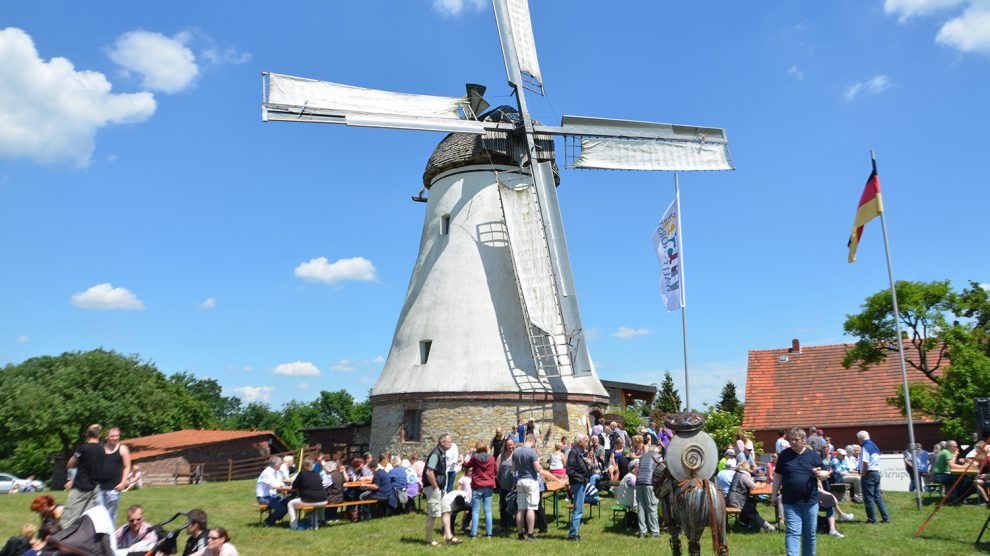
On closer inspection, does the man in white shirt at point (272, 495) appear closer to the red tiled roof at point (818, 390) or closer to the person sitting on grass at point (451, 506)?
the person sitting on grass at point (451, 506)

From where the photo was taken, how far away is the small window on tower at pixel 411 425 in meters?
20.7

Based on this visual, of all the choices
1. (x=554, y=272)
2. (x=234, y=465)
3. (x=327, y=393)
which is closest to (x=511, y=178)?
(x=554, y=272)

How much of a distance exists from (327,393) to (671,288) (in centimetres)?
7063

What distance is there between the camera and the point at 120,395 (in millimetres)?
39938

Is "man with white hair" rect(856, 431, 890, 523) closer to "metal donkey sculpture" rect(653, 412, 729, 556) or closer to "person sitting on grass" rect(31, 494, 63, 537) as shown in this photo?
"metal donkey sculpture" rect(653, 412, 729, 556)

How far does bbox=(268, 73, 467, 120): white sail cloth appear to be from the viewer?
19547 millimetres

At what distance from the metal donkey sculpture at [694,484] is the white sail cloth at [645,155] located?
16481mm

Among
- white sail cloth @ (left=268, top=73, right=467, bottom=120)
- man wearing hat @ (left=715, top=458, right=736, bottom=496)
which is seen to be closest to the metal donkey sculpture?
man wearing hat @ (left=715, top=458, right=736, bottom=496)

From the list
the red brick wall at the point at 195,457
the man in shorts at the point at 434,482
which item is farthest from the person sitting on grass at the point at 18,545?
the red brick wall at the point at 195,457

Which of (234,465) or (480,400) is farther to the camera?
(234,465)

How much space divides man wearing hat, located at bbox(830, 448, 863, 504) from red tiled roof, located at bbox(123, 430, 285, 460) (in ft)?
88.0

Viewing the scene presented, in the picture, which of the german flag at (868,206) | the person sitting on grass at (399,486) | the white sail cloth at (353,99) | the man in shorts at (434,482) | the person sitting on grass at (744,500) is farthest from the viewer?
the white sail cloth at (353,99)

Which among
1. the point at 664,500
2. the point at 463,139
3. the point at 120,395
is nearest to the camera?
the point at 664,500

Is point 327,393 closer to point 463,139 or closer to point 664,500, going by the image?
point 463,139
